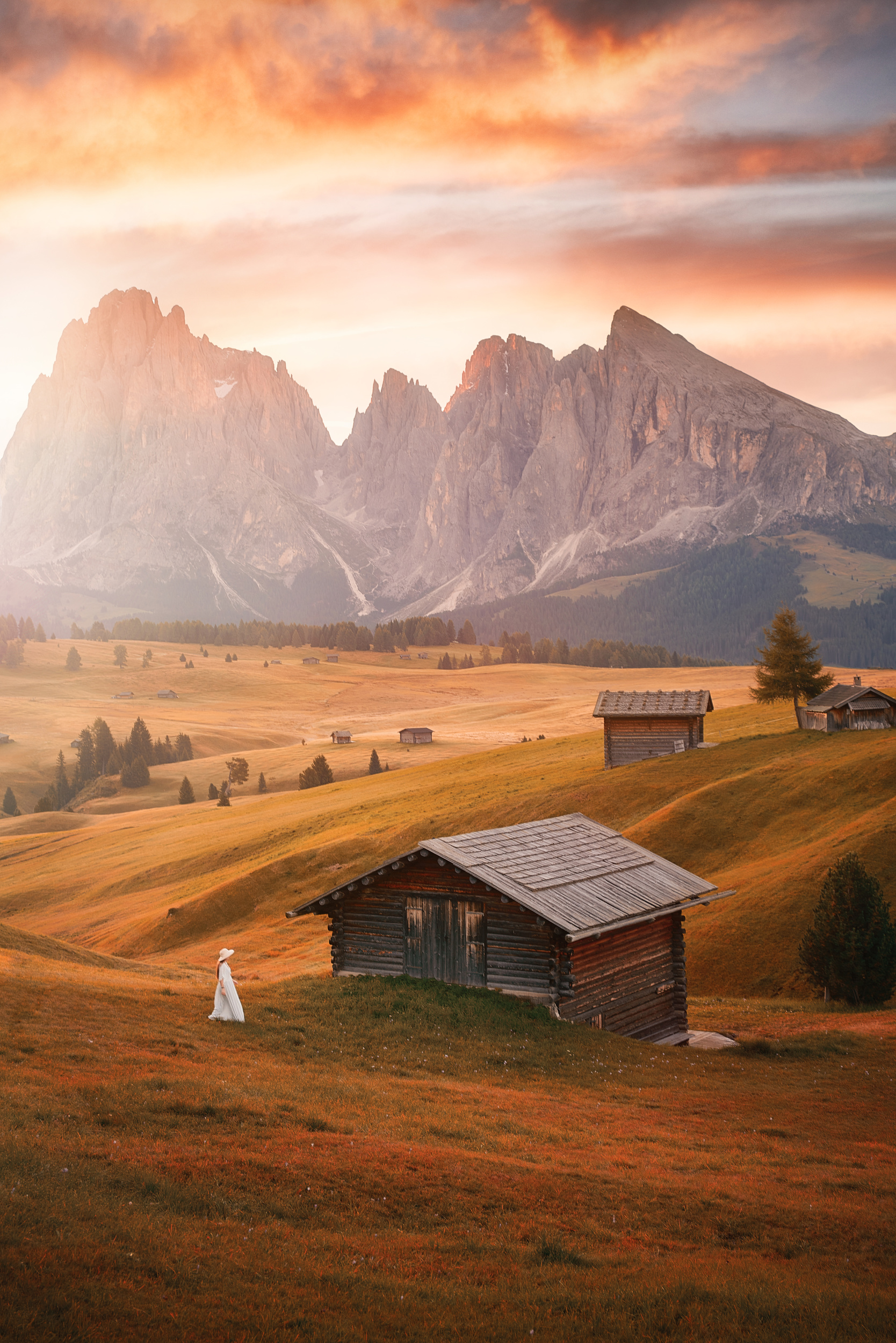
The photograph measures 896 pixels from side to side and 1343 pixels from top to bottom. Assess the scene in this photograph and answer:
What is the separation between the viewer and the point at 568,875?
31031 mm

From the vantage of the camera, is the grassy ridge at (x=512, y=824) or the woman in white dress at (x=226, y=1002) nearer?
the woman in white dress at (x=226, y=1002)

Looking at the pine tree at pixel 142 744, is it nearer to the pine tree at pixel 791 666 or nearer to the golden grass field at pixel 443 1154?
the pine tree at pixel 791 666

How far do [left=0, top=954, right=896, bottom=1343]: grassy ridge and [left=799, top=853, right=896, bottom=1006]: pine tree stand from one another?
34.7ft

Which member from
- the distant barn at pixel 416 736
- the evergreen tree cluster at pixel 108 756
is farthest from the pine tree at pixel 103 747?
the distant barn at pixel 416 736

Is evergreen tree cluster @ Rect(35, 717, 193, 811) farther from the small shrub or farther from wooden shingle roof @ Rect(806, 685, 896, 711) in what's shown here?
the small shrub

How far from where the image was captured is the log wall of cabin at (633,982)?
2902 cm

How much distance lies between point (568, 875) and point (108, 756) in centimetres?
14583

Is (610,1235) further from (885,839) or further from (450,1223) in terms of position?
(885,839)

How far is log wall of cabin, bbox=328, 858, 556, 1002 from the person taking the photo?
1128 inches

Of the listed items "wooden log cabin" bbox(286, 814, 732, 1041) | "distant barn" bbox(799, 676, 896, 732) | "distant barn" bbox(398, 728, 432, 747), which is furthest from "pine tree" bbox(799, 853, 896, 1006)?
"distant barn" bbox(398, 728, 432, 747)

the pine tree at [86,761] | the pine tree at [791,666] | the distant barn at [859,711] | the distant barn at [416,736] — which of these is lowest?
the pine tree at [86,761]

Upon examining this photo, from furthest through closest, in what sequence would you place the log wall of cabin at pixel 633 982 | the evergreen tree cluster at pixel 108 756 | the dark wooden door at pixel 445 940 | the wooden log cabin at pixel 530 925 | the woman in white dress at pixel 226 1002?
the evergreen tree cluster at pixel 108 756, the dark wooden door at pixel 445 940, the log wall of cabin at pixel 633 982, the wooden log cabin at pixel 530 925, the woman in white dress at pixel 226 1002

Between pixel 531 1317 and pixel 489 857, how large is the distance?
1871 cm

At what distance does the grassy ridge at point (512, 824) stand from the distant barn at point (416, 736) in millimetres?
52200
